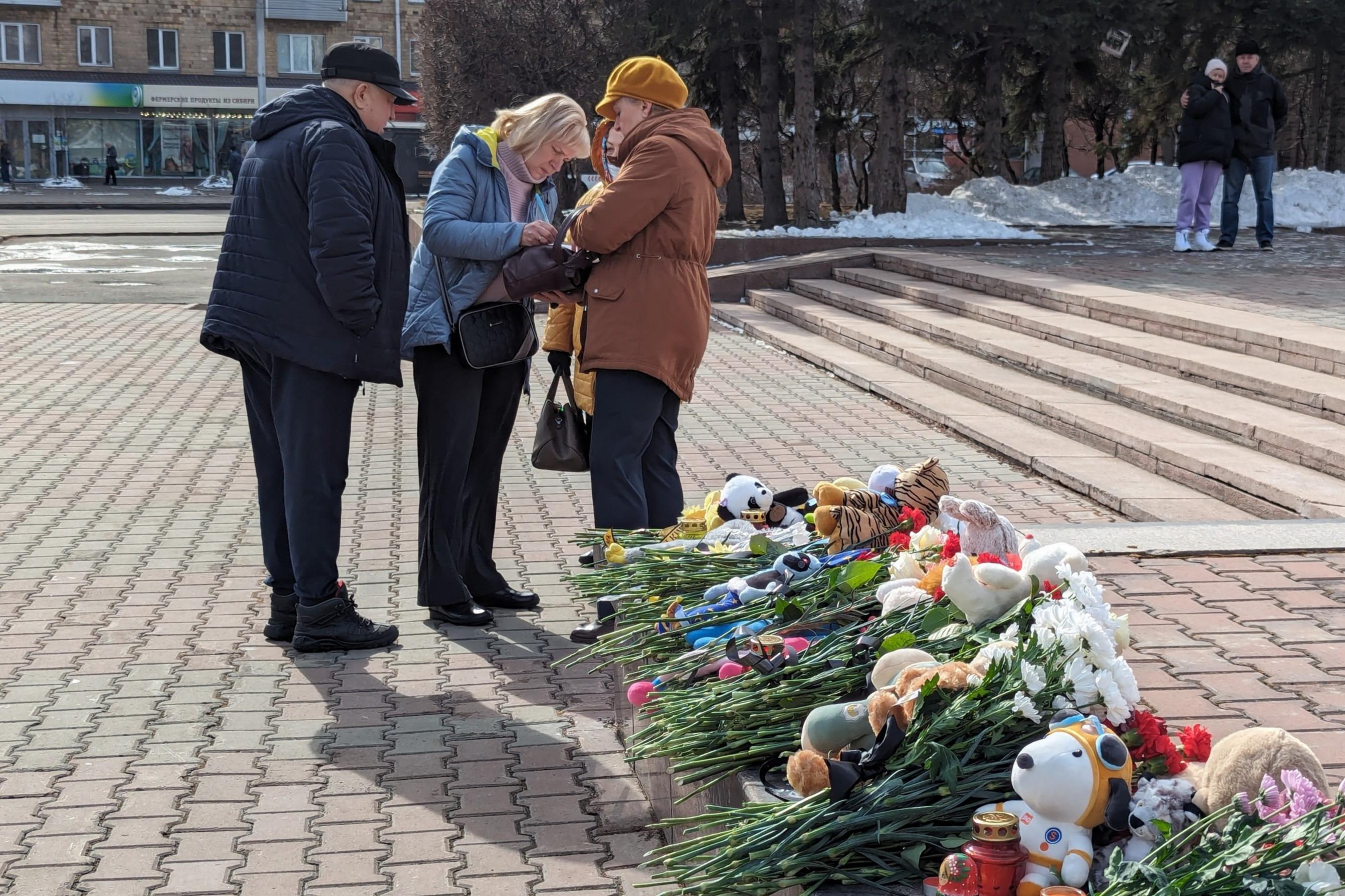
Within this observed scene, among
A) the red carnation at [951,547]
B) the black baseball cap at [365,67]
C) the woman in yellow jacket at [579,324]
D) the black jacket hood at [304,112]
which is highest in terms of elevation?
the black baseball cap at [365,67]

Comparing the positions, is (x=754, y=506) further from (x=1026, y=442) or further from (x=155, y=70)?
(x=155, y=70)

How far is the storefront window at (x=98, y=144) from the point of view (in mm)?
53375

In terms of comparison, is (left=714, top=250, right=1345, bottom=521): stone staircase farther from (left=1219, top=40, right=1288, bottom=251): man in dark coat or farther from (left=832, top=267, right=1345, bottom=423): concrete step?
(left=1219, top=40, right=1288, bottom=251): man in dark coat

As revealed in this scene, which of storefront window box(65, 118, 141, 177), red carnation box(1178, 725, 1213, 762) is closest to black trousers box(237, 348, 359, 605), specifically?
red carnation box(1178, 725, 1213, 762)

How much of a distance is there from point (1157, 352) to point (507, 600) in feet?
17.4

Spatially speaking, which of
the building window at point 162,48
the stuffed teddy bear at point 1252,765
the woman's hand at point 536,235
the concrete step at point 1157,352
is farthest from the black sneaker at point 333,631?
the building window at point 162,48

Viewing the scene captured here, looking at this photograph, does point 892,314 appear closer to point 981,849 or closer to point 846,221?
point 846,221

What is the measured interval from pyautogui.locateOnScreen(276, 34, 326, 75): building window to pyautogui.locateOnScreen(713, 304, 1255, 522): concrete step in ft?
155

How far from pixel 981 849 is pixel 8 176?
54770 millimetres

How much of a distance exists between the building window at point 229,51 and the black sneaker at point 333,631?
53.7 m

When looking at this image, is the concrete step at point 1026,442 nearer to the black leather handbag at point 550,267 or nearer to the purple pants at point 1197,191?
→ the black leather handbag at point 550,267

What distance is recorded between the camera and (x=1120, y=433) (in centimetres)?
736

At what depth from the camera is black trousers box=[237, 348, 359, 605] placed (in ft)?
14.8

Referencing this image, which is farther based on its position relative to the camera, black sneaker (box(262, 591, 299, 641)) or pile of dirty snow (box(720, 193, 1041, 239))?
pile of dirty snow (box(720, 193, 1041, 239))
